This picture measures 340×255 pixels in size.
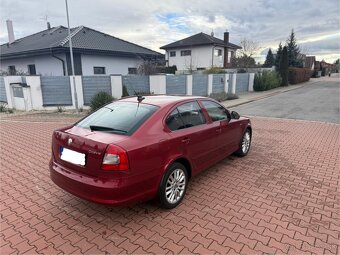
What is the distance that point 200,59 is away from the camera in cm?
3606

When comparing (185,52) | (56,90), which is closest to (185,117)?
(56,90)

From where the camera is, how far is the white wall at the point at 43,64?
58.2ft


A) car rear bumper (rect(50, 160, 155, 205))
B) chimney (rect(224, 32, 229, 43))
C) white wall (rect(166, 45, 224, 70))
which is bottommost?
car rear bumper (rect(50, 160, 155, 205))

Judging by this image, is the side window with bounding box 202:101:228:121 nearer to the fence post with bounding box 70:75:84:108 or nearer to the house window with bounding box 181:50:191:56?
the fence post with bounding box 70:75:84:108

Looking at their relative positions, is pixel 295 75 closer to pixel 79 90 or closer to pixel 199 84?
pixel 199 84

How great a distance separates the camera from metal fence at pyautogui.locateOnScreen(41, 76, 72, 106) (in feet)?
40.7

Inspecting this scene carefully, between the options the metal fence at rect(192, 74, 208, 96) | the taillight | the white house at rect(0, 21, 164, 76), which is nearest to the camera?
the taillight

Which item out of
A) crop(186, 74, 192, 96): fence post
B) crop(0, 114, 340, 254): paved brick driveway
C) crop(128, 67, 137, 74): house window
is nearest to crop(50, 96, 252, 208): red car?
crop(0, 114, 340, 254): paved brick driveway

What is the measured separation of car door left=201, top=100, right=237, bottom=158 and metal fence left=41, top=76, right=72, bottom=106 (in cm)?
989

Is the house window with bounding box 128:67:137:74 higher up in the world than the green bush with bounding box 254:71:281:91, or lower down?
higher up

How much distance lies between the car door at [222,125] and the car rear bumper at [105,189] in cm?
Answer: 188

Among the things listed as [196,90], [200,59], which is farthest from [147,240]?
[200,59]

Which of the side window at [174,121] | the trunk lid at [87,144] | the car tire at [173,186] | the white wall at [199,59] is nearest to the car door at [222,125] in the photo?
the side window at [174,121]

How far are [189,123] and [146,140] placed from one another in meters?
1.01
